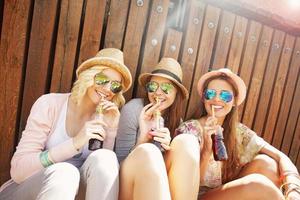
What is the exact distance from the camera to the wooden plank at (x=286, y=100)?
4367 mm

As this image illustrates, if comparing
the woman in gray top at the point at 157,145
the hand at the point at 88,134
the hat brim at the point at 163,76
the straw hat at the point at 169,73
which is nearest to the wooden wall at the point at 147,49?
the hat brim at the point at 163,76

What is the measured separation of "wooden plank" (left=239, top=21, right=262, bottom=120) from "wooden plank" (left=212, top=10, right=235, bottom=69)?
26cm

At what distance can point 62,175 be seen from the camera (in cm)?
202

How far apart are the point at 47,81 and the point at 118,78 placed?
30.3 inches

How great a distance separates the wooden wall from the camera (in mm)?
2932

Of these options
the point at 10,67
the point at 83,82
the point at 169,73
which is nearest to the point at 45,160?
the point at 83,82

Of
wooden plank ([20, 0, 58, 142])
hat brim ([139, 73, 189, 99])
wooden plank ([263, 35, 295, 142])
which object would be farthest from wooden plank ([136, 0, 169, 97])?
wooden plank ([263, 35, 295, 142])

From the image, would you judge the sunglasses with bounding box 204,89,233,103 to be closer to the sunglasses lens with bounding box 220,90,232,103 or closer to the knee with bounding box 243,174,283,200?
the sunglasses lens with bounding box 220,90,232,103

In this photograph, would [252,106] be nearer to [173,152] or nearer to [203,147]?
[203,147]

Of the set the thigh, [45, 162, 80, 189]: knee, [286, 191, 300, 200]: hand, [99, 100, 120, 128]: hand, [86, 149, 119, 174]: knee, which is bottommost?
the thigh

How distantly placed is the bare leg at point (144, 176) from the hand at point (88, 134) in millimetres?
266

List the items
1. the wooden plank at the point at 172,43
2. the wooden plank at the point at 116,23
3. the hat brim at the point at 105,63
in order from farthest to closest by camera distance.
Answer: the wooden plank at the point at 172,43 < the wooden plank at the point at 116,23 < the hat brim at the point at 105,63

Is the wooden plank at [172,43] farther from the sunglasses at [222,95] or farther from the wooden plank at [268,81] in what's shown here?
the wooden plank at [268,81]

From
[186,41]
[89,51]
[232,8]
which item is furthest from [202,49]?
[89,51]
